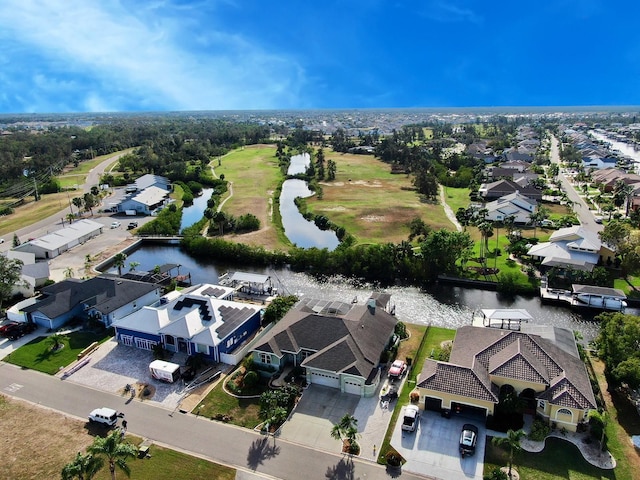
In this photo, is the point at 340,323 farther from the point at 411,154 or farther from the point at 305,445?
the point at 411,154

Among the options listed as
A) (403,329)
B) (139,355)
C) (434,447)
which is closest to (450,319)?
(403,329)

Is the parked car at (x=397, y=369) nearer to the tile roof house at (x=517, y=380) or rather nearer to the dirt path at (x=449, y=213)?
the tile roof house at (x=517, y=380)

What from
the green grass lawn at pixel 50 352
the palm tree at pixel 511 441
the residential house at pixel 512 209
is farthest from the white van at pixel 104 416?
the residential house at pixel 512 209

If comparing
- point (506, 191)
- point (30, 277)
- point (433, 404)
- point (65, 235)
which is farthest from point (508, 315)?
point (65, 235)

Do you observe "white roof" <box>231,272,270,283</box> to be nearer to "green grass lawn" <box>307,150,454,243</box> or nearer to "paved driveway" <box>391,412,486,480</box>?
"green grass lawn" <box>307,150,454,243</box>

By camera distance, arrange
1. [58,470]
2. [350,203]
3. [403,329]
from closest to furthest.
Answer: [58,470] → [403,329] → [350,203]

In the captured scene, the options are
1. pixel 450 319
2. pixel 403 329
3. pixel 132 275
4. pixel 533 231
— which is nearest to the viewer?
pixel 403 329
